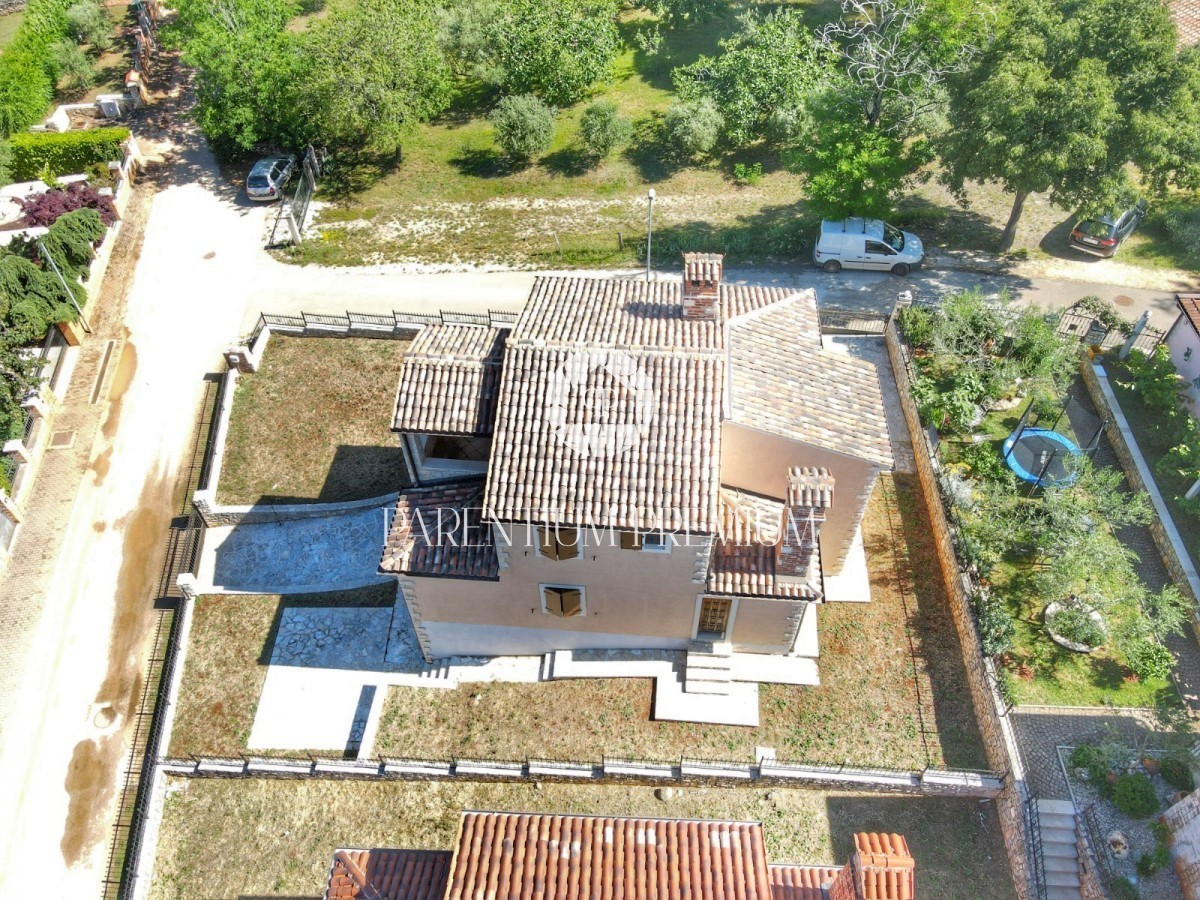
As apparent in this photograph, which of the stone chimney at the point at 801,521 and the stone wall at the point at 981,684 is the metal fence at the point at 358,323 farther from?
the stone wall at the point at 981,684

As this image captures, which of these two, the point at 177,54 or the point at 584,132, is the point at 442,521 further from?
the point at 177,54

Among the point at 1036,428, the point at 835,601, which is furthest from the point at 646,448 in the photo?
the point at 1036,428

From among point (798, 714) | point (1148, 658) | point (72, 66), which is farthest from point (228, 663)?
point (72, 66)

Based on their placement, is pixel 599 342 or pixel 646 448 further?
pixel 599 342

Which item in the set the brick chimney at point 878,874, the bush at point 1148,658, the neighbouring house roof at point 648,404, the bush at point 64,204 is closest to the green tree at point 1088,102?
the neighbouring house roof at point 648,404

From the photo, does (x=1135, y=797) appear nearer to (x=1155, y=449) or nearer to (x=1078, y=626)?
(x=1078, y=626)

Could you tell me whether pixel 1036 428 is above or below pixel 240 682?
above
